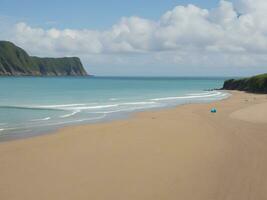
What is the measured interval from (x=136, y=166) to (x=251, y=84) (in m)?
69.1

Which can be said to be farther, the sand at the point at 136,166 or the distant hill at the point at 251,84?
the distant hill at the point at 251,84

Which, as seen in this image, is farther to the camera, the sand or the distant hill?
the distant hill

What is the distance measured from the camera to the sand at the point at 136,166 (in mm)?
9875

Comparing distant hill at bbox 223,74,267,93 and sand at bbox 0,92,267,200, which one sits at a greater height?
sand at bbox 0,92,267,200

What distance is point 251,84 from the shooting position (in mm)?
77000

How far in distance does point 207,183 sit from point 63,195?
158 inches

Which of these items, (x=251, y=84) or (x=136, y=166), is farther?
(x=251, y=84)

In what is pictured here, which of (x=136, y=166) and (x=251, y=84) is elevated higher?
(x=136, y=166)

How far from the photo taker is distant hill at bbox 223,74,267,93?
70688 millimetres

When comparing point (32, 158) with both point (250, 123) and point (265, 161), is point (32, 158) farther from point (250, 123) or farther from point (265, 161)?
point (250, 123)

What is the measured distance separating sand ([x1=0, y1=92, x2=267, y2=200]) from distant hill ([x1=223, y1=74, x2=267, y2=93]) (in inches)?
2115

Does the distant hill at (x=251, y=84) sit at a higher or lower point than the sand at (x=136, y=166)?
lower

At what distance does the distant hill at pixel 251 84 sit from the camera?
232ft

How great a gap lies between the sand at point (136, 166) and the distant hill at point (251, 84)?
53722mm
